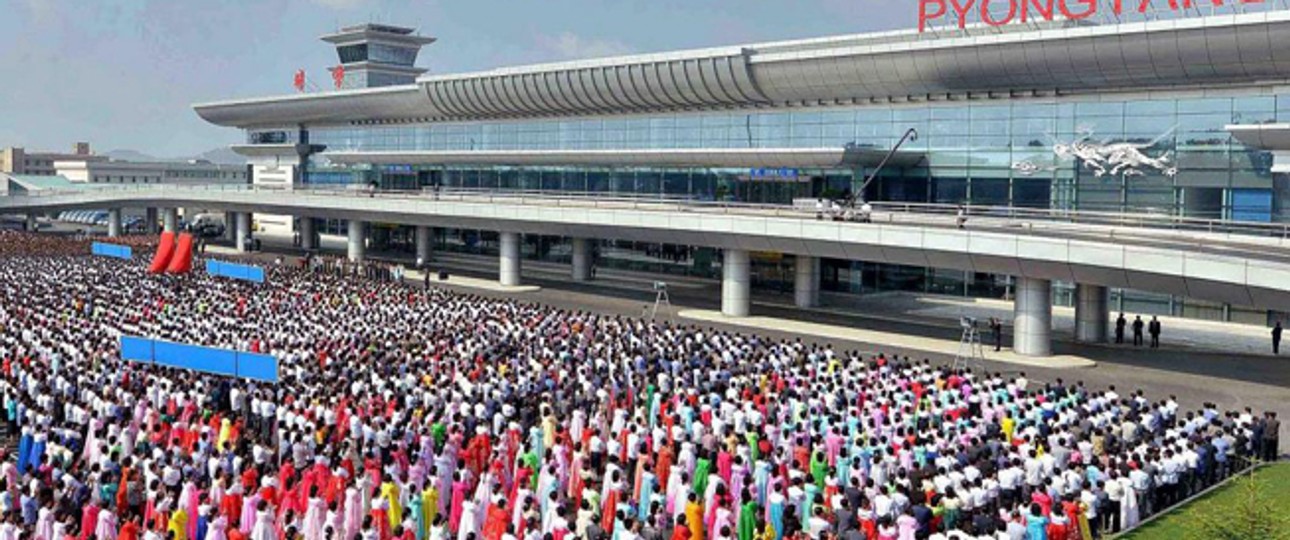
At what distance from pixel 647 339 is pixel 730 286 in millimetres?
13547

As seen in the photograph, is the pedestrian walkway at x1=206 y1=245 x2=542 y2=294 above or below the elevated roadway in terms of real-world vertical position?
below

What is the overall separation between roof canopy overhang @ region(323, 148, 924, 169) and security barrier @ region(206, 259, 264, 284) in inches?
838

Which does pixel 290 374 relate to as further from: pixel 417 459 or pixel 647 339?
pixel 647 339

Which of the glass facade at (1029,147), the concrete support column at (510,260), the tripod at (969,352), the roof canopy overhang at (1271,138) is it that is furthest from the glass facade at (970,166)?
the tripod at (969,352)

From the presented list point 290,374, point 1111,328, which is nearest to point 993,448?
point 290,374

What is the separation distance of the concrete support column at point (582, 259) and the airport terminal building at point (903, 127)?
488 centimetres

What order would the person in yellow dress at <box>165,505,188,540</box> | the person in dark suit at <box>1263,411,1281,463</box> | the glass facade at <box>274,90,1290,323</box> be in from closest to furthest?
the person in yellow dress at <box>165,505,188,540</box> → the person in dark suit at <box>1263,411,1281,463</box> → the glass facade at <box>274,90,1290,323</box>

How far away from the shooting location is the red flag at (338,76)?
9489 cm

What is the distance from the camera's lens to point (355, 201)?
203 feet

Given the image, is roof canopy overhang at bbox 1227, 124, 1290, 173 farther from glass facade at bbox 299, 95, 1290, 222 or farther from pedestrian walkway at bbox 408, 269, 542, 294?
pedestrian walkway at bbox 408, 269, 542, 294

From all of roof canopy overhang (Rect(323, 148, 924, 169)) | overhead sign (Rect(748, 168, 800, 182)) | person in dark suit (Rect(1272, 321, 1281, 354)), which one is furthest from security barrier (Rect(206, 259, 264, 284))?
person in dark suit (Rect(1272, 321, 1281, 354))

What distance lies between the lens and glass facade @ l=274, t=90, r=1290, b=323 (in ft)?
135

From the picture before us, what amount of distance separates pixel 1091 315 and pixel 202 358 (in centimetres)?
2733

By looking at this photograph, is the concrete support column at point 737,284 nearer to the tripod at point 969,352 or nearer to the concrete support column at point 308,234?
the tripod at point 969,352
